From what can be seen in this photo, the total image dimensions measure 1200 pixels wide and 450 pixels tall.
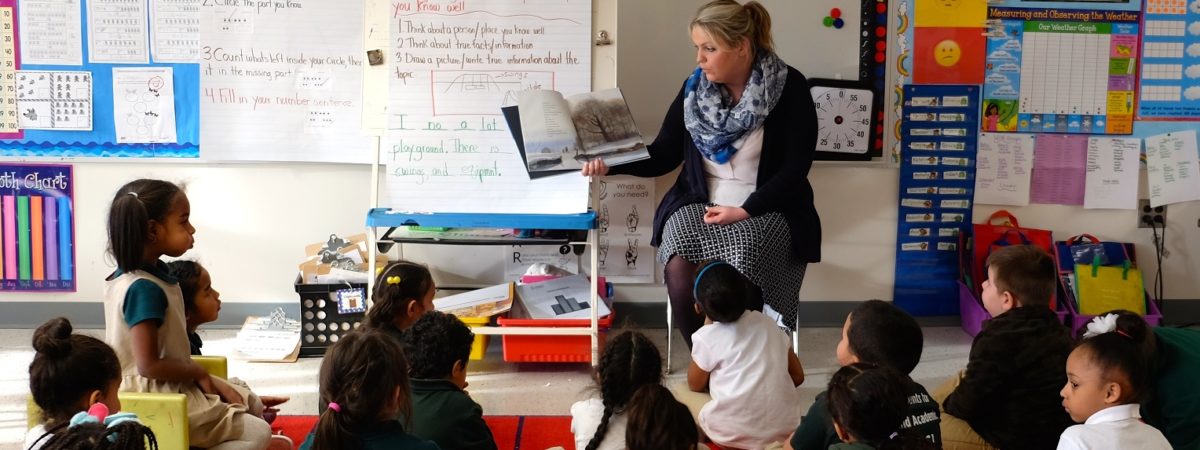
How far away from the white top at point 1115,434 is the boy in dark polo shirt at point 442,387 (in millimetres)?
1190

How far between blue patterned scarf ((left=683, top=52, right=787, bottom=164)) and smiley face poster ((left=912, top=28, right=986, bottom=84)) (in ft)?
2.75

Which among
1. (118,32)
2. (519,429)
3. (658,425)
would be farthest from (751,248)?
(118,32)

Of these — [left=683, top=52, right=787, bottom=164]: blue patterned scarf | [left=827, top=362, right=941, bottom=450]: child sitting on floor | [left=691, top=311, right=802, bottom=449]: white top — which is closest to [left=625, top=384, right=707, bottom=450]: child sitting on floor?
[left=827, top=362, right=941, bottom=450]: child sitting on floor

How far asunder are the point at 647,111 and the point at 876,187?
37.4 inches

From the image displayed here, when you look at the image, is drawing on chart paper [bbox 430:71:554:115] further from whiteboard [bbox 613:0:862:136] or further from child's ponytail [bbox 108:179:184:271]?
child's ponytail [bbox 108:179:184:271]

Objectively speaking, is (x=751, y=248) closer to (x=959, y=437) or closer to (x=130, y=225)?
(x=959, y=437)

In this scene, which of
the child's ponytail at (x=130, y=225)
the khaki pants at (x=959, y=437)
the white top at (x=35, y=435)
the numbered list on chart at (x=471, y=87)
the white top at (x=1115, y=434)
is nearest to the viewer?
the white top at (x=35, y=435)

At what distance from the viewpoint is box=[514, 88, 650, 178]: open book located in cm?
339

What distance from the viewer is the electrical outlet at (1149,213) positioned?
418cm

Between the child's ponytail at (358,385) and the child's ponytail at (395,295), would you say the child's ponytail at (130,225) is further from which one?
the child's ponytail at (358,385)

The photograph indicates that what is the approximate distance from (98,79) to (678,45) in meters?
2.16

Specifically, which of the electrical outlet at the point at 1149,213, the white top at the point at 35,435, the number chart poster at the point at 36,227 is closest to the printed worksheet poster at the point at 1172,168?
the electrical outlet at the point at 1149,213

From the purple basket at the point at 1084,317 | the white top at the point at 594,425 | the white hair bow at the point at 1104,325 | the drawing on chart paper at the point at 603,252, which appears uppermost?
the white hair bow at the point at 1104,325

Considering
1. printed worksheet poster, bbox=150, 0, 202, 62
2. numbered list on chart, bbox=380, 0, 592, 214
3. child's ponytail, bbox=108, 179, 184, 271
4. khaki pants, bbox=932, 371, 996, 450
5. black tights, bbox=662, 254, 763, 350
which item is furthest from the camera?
printed worksheet poster, bbox=150, 0, 202, 62
